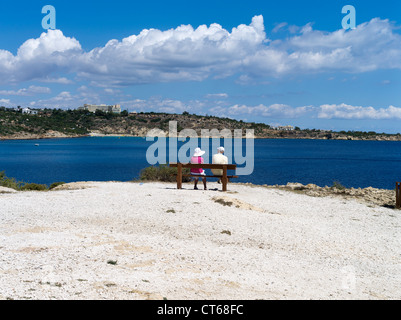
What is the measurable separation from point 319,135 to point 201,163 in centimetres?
18630

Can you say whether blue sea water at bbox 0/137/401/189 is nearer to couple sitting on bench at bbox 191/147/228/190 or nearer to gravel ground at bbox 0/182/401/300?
couple sitting on bench at bbox 191/147/228/190

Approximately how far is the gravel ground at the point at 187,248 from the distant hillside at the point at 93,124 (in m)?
127

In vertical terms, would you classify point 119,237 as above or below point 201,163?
below

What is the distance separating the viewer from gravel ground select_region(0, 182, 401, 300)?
5520mm

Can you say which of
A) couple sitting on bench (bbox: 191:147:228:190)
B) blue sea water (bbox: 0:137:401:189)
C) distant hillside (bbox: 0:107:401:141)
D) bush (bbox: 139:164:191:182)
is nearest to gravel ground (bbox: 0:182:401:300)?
couple sitting on bench (bbox: 191:147:228:190)

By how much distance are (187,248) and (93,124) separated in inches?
6081

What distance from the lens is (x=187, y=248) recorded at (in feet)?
24.4

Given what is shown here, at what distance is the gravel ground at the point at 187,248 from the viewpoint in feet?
18.1

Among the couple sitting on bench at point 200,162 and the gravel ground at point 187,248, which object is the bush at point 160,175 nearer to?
the couple sitting on bench at point 200,162

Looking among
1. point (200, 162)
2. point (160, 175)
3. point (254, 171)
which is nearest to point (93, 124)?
point (254, 171)
